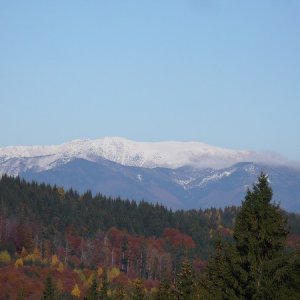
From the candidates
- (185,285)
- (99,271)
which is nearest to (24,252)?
(99,271)

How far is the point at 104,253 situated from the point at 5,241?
26051 millimetres

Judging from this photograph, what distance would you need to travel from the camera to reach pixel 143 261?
589ft

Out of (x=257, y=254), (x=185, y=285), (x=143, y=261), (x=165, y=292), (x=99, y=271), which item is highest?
(x=257, y=254)

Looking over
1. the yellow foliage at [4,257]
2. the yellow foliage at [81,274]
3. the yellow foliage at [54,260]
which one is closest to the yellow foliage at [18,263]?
the yellow foliage at [4,257]

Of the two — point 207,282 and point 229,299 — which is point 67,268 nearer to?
point 207,282

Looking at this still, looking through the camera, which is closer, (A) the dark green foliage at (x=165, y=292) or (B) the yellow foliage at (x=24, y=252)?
(A) the dark green foliage at (x=165, y=292)

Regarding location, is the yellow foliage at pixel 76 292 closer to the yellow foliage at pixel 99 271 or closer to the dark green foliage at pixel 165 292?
the yellow foliage at pixel 99 271

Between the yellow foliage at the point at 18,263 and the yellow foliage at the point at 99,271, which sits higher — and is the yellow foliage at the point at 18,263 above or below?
above

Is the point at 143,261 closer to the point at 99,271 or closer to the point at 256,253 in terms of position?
the point at 99,271

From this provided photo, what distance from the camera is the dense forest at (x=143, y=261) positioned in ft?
83.7

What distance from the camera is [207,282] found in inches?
1391

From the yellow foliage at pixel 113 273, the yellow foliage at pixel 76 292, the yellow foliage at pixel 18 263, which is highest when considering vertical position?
the yellow foliage at pixel 18 263

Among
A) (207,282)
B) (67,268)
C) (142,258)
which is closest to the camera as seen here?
(207,282)

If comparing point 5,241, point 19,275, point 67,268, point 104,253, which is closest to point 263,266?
point 19,275
